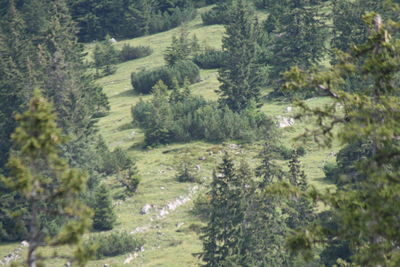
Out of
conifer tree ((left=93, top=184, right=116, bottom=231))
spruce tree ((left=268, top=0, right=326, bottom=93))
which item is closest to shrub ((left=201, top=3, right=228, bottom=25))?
spruce tree ((left=268, top=0, right=326, bottom=93))

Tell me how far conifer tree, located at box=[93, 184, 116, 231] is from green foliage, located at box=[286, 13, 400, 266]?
27555mm

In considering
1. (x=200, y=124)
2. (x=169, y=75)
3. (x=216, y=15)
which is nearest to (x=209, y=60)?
(x=169, y=75)

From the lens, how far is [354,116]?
15023 mm

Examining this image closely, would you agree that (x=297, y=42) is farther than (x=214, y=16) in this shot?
No

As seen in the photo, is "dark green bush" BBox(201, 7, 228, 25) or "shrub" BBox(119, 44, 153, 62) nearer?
"shrub" BBox(119, 44, 153, 62)

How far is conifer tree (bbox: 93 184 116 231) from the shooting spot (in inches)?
1656

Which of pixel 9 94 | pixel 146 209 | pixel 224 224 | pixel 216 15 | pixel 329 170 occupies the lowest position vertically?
pixel 329 170

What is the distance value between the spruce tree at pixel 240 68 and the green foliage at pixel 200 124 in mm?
2070

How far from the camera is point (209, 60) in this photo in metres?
78.8

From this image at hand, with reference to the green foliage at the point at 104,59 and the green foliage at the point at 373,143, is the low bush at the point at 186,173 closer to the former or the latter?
the green foliage at the point at 373,143

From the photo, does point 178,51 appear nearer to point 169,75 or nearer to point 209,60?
point 209,60

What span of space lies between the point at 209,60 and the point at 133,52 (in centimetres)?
1765

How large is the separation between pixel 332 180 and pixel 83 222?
3365 centimetres

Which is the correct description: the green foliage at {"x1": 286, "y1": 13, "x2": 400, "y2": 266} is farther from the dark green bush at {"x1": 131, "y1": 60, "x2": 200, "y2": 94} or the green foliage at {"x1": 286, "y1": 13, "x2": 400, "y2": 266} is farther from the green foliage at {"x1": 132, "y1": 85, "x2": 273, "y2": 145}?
the dark green bush at {"x1": 131, "y1": 60, "x2": 200, "y2": 94}
